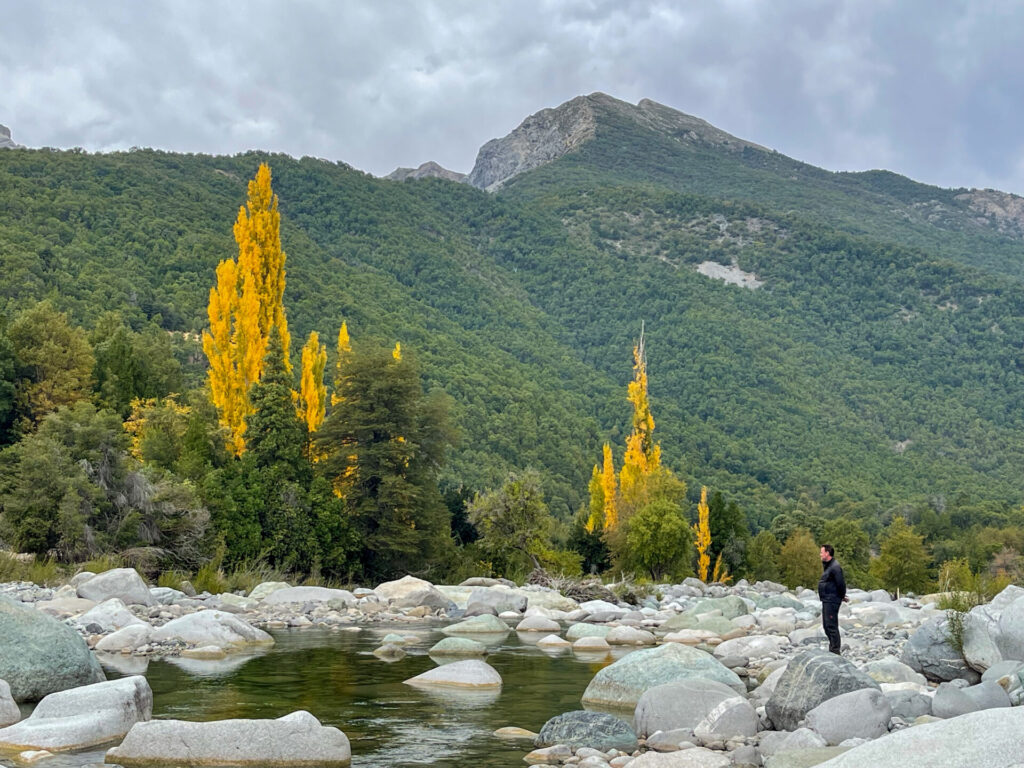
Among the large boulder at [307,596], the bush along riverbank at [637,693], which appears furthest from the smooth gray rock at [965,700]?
the large boulder at [307,596]

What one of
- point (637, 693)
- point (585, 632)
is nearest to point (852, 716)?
point (637, 693)

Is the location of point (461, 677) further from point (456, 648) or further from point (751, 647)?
point (751, 647)

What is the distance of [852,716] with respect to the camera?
10172 mm

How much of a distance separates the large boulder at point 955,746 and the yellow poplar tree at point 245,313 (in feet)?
105

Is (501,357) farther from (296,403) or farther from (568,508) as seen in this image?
(296,403)

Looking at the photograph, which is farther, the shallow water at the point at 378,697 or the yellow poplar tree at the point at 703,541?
the yellow poplar tree at the point at 703,541

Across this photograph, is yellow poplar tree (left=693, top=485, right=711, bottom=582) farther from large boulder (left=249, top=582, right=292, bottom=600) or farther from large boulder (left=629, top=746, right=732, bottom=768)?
large boulder (left=629, top=746, right=732, bottom=768)

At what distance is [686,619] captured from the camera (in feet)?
79.7

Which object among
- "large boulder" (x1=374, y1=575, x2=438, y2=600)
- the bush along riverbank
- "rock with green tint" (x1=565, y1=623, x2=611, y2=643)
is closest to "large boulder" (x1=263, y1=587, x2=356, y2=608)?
"large boulder" (x1=374, y1=575, x2=438, y2=600)

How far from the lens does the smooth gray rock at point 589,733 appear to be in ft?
34.2

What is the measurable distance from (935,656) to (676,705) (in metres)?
4.61

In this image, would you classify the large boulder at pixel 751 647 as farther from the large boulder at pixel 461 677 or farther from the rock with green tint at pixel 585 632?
the large boulder at pixel 461 677

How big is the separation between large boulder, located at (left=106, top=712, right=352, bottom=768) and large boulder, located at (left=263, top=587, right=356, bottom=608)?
1601 cm

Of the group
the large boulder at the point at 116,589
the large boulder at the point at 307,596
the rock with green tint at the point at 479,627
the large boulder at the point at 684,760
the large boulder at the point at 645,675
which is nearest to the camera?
the large boulder at the point at 684,760
